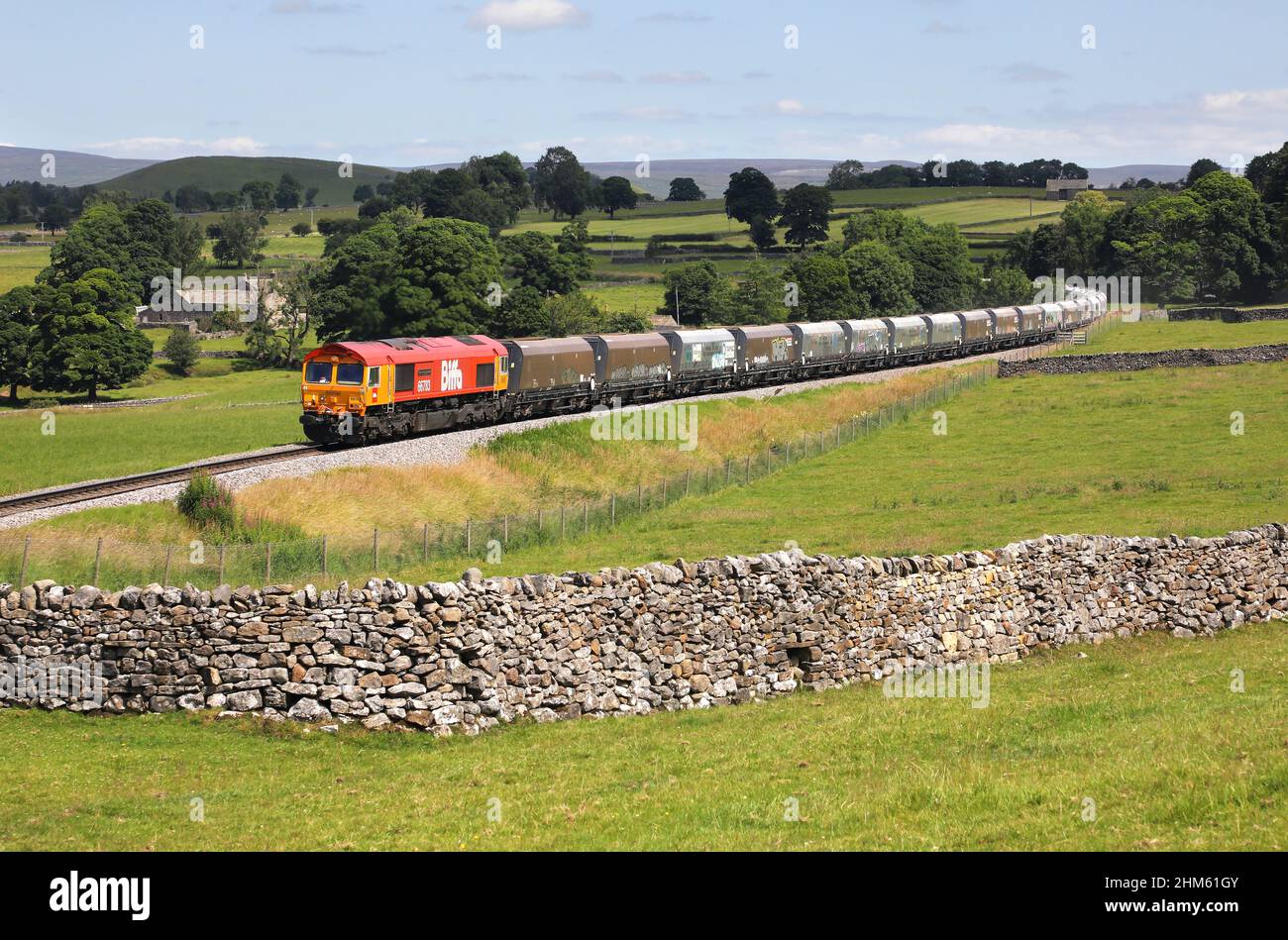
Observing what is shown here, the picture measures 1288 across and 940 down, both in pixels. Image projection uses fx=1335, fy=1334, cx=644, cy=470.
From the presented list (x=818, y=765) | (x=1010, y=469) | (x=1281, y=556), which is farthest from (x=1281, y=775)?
(x=1010, y=469)

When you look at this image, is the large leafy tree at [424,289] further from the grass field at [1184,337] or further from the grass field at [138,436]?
the grass field at [1184,337]

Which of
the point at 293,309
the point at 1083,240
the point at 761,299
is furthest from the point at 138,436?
the point at 1083,240

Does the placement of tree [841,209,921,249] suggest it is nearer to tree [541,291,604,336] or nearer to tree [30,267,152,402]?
tree [541,291,604,336]

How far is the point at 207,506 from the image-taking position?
110 ft

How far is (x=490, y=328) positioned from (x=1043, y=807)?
332 ft

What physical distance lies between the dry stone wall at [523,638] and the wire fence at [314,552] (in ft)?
12.2

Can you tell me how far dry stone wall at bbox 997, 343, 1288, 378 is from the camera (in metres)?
77.5

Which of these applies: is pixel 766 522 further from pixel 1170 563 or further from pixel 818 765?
pixel 818 765

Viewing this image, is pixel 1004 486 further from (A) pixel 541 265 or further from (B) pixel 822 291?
(A) pixel 541 265

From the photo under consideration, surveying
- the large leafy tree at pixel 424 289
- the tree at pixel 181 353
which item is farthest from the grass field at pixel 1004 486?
the tree at pixel 181 353

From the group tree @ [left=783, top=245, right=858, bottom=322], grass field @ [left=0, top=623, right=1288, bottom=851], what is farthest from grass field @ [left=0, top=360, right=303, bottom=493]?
tree @ [left=783, top=245, right=858, bottom=322]

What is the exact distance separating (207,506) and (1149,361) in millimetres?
61194

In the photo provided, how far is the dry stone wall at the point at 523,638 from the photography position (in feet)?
63.4
